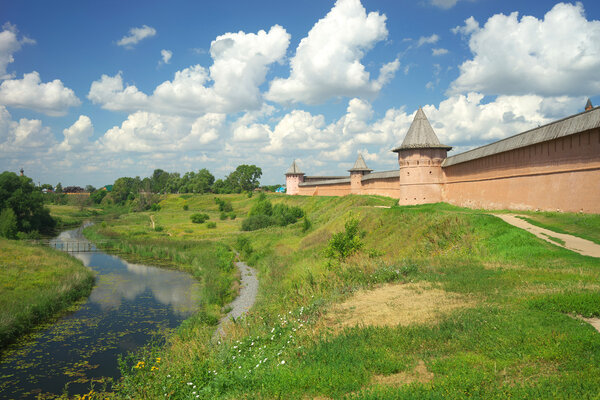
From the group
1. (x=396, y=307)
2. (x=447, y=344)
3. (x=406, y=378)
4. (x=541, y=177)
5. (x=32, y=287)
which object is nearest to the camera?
(x=406, y=378)

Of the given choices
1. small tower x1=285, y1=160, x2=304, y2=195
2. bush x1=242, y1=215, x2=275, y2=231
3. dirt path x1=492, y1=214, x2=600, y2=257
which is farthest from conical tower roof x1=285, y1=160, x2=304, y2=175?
dirt path x1=492, y1=214, x2=600, y2=257

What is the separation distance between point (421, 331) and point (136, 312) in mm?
15465

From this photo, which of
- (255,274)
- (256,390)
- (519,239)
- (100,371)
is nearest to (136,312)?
Result: (100,371)

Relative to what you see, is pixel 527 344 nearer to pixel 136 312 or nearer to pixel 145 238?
pixel 136 312

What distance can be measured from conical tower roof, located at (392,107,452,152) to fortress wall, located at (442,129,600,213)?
109 inches

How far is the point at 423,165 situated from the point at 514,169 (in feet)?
22.6

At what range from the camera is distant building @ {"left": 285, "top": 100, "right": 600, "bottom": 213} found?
1162 cm

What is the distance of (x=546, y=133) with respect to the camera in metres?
13.2

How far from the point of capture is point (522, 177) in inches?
582

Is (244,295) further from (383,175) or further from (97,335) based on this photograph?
(383,175)

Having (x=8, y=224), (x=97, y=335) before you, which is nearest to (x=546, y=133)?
(x=97, y=335)

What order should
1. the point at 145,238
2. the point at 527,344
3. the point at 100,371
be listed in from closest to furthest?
the point at 527,344
the point at 100,371
the point at 145,238

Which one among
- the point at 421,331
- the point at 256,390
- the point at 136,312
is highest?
the point at 421,331

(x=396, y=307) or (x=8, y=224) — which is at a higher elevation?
(x=396, y=307)
